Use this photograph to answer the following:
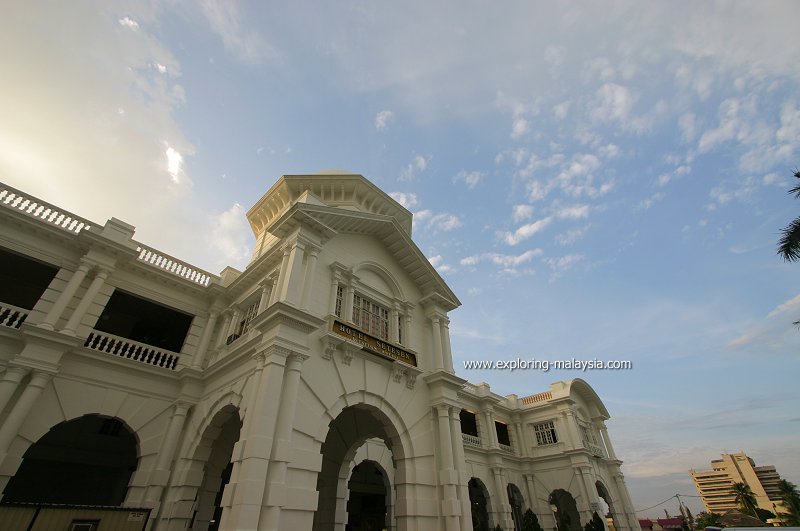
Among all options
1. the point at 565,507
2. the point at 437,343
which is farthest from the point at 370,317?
the point at 565,507

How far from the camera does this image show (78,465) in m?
15.8

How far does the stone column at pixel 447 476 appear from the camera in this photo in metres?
11.7

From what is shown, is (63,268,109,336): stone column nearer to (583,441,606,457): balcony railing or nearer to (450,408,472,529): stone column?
(450,408,472,529): stone column

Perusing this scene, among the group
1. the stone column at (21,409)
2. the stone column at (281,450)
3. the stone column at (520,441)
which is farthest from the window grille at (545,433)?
the stone column at (21,409)

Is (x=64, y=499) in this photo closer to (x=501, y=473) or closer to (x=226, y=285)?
(x=226, y=285)

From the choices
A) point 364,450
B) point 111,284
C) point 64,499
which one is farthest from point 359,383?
point 64,499

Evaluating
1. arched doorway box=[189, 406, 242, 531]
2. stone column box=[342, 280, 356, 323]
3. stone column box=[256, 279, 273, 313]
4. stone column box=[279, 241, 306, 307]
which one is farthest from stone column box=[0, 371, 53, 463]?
stone column box=[342, 280, 356, 323]

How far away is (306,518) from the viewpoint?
9.02 meters

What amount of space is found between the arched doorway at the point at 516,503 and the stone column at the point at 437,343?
1756 cm

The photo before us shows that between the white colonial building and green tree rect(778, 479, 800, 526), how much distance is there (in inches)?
2020

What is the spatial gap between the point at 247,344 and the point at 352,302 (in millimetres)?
3833

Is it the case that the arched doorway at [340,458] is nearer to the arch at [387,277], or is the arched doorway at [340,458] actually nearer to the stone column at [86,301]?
the arch at [387,277]

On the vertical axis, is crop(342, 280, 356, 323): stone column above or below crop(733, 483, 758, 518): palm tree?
above

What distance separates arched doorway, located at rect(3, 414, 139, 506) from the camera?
1473cm
